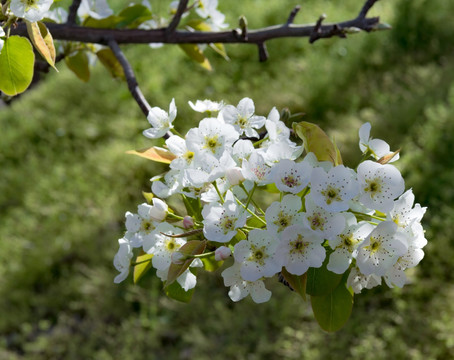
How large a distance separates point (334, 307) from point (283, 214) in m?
0.18

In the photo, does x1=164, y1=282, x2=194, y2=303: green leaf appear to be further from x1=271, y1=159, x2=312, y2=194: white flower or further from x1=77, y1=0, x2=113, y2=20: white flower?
x1=77, y1=0, x2=113, y2=20: white flower

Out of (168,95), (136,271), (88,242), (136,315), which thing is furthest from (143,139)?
(136,271)

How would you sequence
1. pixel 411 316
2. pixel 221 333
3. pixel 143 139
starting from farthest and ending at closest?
pixel 143 139 < pixel 221 333 < pixel 411 316

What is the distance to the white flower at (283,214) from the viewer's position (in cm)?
70

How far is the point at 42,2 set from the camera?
849 mm

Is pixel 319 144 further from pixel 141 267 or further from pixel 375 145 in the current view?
pixel 141 267

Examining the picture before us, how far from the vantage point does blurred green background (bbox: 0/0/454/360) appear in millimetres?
2275

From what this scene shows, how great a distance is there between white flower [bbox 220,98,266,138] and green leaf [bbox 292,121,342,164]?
4.7 inches

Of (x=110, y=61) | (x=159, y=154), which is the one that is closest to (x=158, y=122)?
(x=159, y=154)

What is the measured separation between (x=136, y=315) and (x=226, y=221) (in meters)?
2.06

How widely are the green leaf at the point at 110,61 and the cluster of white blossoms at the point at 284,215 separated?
61 cm

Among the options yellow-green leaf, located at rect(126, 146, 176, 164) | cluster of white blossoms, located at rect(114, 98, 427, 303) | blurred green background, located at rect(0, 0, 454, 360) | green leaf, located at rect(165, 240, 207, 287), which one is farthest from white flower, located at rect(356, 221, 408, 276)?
blurred green background, located at rect(0, 0, 454, 360)

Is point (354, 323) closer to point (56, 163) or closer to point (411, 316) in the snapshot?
point (411, 316)

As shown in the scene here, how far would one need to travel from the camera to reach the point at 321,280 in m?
0.75
